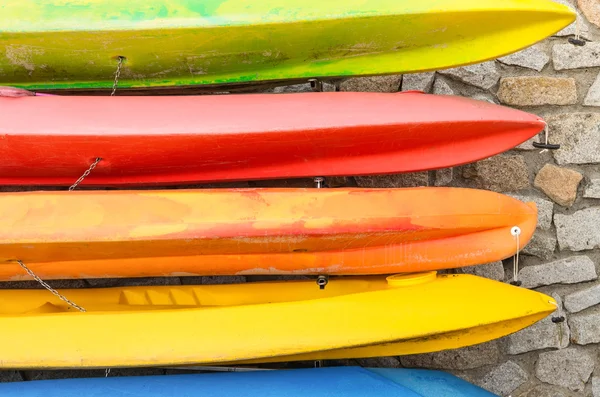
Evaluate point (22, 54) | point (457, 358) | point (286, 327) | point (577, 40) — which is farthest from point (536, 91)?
point (22, 54)

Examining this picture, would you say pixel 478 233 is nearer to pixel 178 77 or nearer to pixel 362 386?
pixel 362 386

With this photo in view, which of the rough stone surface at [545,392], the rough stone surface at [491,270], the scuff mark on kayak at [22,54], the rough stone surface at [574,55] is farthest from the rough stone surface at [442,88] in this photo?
the scuff mark on kayak at [22,54]

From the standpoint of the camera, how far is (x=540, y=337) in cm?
180

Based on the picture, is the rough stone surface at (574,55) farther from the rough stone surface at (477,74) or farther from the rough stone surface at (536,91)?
the rough stone surface at (477,74)

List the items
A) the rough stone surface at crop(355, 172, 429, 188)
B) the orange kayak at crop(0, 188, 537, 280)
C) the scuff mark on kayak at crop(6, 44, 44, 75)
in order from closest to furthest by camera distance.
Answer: the orange kayak at crop(0, 188, 537, 280) < the scuff mark on kayak at crop(6, 44, 44, 75) < the rough stone surface at crop(355, 172, 429, 188)

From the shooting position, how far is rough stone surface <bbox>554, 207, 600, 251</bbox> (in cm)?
180

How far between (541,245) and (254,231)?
106 centimetres

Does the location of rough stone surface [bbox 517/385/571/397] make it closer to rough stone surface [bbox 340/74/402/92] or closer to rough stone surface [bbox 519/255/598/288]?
rough stone surface [bbox 519/255/598/288]

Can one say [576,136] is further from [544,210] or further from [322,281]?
[322,281]

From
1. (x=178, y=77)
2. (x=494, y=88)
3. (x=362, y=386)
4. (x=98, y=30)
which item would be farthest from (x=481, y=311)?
(x=98, y=30)

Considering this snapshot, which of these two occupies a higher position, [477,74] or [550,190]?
[477,74]

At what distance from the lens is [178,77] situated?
157cm

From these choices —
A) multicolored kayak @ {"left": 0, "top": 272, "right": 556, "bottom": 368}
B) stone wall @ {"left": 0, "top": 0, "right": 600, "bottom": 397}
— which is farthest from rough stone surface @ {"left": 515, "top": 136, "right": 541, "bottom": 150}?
multicolored kayak @ {"left": 0, "top": 272, "right": 556, "bottom": 368}

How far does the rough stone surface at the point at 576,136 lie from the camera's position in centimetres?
179
